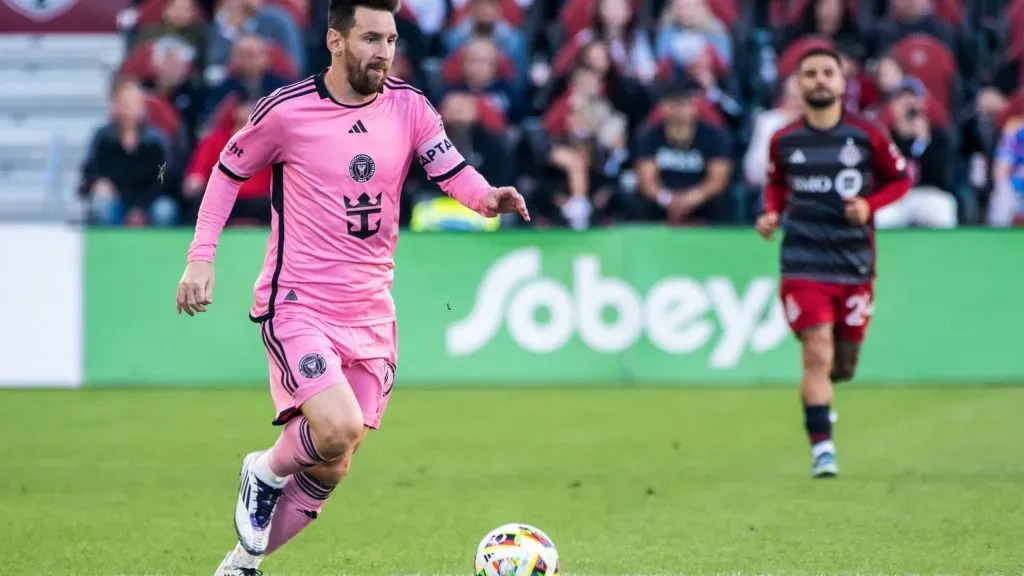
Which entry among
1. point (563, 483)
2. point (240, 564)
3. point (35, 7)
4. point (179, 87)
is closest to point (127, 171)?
point (179, 87)

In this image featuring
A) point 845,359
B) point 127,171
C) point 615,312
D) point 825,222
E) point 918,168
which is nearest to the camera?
point 825,222

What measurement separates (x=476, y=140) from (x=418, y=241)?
4.92 ft

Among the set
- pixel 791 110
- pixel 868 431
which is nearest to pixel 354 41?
pixel 868 431

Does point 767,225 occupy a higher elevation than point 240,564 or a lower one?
higher

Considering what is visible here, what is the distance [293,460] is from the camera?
5984 mm

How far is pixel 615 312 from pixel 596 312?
153mm

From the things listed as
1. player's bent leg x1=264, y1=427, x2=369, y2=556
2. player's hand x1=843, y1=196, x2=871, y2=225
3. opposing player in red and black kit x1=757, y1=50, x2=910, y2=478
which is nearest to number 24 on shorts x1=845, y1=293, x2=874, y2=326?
opposing player in red and black kit x1=757, y1=50, x2=910, y2=478

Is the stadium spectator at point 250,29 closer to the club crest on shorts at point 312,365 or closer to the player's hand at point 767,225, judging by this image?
the player's hand at point 767,225

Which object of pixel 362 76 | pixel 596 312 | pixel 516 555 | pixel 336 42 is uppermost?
pixel 336 42

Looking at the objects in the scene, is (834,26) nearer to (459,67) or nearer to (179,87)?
(459,67)

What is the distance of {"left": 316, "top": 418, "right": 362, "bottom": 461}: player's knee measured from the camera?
19.2 ft

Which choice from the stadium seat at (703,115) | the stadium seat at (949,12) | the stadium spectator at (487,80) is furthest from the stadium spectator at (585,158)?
the stadium seat at (949,12)

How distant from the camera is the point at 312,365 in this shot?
19.5 ft

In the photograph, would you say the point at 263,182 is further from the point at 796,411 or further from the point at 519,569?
the point at 519,569
